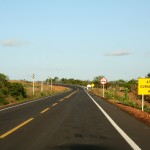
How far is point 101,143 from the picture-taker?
32.2 feet

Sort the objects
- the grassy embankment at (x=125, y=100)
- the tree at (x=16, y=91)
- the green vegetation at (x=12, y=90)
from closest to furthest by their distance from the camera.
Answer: the grassy embankment at (x=125, y=100)
the green vegetation at (x=12, y=90)
the tree at (x=16, y=91)

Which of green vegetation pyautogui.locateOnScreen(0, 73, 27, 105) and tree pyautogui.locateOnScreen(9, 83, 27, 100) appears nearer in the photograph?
green vegetation pyautogui.locateOnScreen(0, 73, 27, 105)

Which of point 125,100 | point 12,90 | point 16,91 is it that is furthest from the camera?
point 16,91

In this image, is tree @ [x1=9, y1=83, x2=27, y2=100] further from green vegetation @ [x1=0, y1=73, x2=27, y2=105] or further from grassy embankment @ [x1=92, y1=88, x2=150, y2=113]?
grassy embankment @ [x1=92, y1=88, x2=150, y2=113]

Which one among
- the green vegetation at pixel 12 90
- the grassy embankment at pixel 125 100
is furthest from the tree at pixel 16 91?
the grassy embankment at pixel 125 100

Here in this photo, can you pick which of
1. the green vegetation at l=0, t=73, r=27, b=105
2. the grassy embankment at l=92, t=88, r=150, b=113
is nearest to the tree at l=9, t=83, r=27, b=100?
the green vegetation at l=0, t=73, r=27, b=105

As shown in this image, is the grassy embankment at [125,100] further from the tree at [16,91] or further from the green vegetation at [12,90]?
the green vegetation at [12,90]

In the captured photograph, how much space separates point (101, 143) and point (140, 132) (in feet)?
8.99

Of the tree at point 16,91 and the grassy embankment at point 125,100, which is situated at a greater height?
the tree at point 16,91

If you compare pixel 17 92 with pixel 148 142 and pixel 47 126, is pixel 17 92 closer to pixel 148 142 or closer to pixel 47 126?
pixel 47 126

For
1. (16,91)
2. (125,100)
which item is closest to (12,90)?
(16,91)

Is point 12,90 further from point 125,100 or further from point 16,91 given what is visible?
point 125,100

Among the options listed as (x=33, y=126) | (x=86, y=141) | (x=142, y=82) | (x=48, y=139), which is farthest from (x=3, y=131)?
(x=142, y=82)

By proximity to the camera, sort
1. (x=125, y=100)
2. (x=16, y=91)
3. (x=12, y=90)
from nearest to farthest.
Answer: (x=125, y=100) → (x=12, y=90) → (x=16, y=91)
